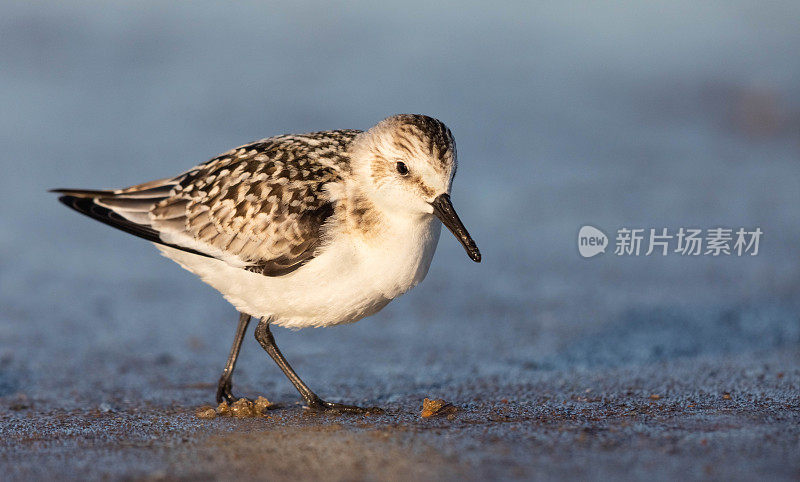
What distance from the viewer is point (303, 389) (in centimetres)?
543

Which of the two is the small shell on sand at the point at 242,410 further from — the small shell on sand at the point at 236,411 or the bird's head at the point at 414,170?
the bird's head at the point at 414,170

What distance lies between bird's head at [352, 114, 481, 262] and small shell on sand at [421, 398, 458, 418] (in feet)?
2.80

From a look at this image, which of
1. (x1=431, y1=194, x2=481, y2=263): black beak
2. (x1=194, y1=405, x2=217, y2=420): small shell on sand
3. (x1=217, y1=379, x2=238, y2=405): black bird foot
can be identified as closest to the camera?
(x1=431, y1=194, x2=481, y2=263): black beak

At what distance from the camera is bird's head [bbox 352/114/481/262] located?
16.1ft

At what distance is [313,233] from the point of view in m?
5.09

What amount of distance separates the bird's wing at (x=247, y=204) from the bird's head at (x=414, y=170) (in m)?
0.30

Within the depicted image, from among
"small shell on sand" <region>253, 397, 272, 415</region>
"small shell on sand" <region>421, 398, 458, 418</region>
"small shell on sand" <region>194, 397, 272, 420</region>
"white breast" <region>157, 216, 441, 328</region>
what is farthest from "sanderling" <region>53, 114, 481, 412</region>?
"small shell on sand" <region>421, 398, 458, 418</region>

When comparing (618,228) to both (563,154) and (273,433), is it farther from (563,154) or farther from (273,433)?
(273,433)

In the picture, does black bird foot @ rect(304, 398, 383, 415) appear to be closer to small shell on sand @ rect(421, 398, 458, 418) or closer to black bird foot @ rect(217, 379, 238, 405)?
small shell on sand @ rect(421, 398, 458, 418)

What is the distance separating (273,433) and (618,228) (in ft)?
19.5

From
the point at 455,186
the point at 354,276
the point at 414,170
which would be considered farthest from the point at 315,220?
the point at 455,186

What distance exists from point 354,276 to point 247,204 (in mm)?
880

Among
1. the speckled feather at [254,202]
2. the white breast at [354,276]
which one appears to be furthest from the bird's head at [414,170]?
the speckled feather at [254,202]

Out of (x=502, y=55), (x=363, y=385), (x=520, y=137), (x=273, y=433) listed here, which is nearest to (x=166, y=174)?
(x=520, y=137)
